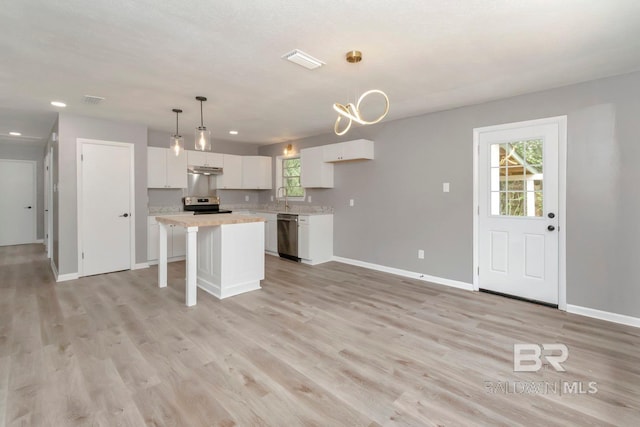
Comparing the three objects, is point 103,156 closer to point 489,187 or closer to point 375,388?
point 375,388

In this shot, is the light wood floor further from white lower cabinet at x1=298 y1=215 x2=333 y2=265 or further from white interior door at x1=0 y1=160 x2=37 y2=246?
white interior door at x1=0 y1=160 x2=37 y2=246

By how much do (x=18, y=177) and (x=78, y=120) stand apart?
4.57 metres

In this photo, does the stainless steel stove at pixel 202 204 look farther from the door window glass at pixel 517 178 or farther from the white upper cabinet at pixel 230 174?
the door window glass at pixel 517 178

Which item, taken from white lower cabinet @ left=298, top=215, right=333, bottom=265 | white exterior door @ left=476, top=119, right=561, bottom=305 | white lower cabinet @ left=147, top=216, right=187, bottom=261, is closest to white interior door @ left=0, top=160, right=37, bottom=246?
white lower cabinet @ left=147, top=216, right=187, bottom=261

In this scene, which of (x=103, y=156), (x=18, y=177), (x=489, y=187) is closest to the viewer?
(x=489, y=187)

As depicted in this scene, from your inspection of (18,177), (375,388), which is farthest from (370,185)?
(18,177)

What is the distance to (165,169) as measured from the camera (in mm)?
5613

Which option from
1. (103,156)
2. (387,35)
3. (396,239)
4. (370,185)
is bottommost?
(396,239)

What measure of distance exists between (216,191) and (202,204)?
51cm

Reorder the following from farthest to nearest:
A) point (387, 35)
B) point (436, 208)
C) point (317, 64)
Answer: point (436, 208), point (317, 64), point (387, 35)

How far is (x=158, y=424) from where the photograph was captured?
1694mm

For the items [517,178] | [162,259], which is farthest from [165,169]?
[517,178]

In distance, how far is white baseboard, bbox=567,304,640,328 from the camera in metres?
2.96

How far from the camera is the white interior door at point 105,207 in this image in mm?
4582
